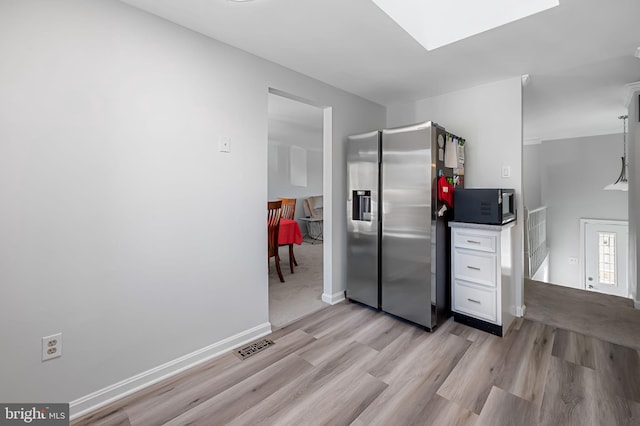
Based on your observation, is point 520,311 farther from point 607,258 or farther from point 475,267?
point 607,258

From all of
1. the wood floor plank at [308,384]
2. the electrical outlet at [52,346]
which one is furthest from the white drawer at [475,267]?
the electrical outlet at [52,346]

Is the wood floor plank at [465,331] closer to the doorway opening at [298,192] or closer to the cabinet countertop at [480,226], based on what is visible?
the cabinet countertop at [480,226]

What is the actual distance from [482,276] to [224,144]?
2.37 meters

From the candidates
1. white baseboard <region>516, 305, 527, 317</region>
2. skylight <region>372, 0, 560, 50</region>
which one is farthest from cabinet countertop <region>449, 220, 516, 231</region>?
skylight <region>372, 0, 560, 50</region>

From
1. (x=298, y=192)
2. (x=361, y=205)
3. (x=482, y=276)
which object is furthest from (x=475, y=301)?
(x=298, y=192)

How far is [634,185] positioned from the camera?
9.37 ft

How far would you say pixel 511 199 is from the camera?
101 inches

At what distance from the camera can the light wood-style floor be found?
1.48 m

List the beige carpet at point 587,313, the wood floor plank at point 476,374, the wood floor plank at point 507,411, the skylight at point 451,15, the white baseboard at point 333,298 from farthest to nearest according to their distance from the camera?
the white baseboard at point 333,298 → the beige carpet at point 587,313 → the skylight at point 451,15 → the wood floor plank at point 476,374 → the wood floor plank at point 507,411

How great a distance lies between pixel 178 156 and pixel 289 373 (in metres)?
1.62

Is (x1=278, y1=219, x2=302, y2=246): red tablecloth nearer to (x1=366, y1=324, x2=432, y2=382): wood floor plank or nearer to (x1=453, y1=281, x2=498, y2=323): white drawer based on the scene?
(x1=366, y1=324, x2=432, y2=382): wood floor plank

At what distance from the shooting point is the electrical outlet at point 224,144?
6.59 feet

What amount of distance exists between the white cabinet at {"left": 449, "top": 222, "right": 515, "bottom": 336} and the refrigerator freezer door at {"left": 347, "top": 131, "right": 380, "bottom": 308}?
2.37 feet

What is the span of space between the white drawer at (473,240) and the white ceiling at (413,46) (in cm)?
146
